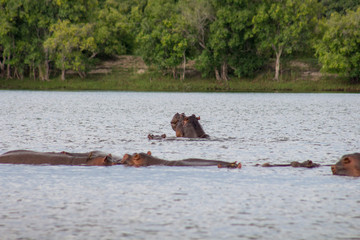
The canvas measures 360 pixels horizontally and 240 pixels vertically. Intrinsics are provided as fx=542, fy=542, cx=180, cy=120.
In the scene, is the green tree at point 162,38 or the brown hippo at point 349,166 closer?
the brown hippo at point 349,166

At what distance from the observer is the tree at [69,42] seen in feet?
260

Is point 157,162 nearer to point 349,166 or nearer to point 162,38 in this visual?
point 349,166

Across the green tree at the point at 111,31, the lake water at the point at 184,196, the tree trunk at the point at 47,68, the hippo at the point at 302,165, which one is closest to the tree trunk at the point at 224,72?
the green tree at the point at 111,31

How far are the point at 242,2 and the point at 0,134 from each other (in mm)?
64708

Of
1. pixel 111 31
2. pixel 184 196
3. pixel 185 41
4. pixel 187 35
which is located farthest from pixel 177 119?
pixel 111 31

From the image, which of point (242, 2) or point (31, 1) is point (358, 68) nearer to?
point (242, 2)

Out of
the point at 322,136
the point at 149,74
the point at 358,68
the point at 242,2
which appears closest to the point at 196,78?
the point at 149,74

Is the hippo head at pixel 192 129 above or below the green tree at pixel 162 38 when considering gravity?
below

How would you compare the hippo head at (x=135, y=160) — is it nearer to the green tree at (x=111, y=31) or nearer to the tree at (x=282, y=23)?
the tree at (x=282, y=23)

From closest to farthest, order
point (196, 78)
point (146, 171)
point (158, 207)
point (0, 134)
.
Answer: point (158, 207)
point (146, 171)
point (0, 134)
point (196, 78)

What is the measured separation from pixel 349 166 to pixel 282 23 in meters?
67.8

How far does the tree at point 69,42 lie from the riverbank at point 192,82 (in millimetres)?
3535

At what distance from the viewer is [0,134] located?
22125mm

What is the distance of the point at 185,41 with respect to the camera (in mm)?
80625
